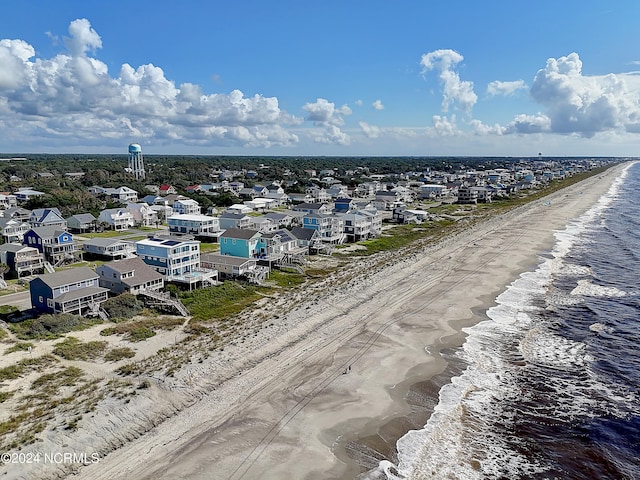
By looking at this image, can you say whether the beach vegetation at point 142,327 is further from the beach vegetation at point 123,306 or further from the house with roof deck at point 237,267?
the house with roof deck at point 237,267

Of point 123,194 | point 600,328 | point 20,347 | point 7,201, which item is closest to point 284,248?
point 20,347

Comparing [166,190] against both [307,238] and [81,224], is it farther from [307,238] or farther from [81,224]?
[307,238]

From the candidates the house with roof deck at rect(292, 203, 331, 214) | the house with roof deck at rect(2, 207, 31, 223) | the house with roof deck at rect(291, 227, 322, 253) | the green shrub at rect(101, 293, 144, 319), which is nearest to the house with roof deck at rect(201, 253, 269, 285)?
the green shrub at rect(101, 293, 144, 319)

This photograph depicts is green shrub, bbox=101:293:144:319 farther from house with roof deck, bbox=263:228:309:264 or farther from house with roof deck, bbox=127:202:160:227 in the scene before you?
house with roof deck, bbox=127:202:160:227

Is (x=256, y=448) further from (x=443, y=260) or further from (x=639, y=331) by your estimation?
(x=443, y=260)

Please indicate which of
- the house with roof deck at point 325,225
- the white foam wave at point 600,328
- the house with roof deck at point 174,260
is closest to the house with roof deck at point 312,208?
the house with roof deck at point 325,225
